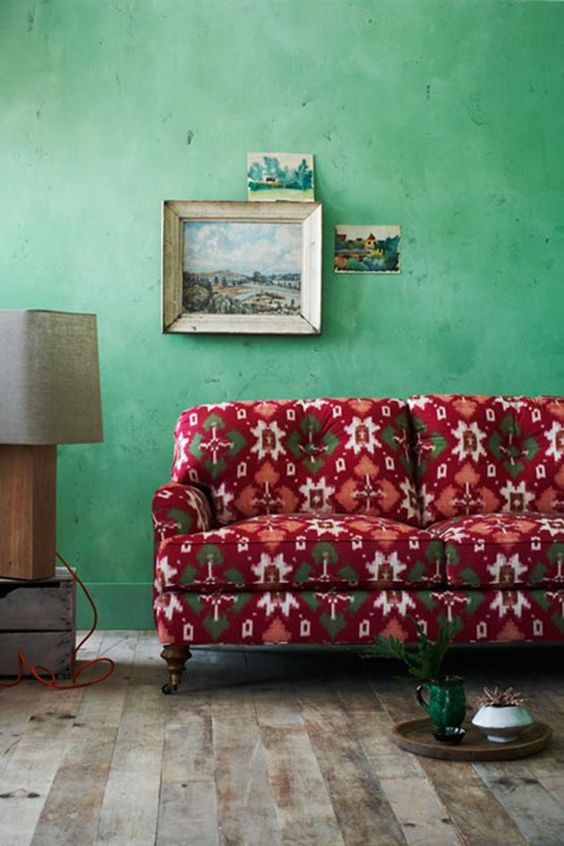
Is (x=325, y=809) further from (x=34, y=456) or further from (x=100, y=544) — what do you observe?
(x=100, y=544)

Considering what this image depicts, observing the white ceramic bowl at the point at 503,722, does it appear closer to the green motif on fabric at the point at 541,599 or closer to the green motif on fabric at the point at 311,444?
the green motif on fabric at the point at 541,599

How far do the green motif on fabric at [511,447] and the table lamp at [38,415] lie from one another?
143 cm

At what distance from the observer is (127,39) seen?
15.0 feet

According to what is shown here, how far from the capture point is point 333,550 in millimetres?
3562

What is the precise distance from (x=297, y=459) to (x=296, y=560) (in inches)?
27.3

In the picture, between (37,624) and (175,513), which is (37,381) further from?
(37,624)

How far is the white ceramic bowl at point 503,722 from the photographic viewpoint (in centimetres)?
284

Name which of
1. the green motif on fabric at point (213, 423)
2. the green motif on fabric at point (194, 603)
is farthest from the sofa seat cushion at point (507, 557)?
the green motif on fabric at point (213, 423)

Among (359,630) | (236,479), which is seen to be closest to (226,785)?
(359,630)

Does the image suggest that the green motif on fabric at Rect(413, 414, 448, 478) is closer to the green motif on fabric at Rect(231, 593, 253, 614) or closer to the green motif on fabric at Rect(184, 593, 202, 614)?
the green motif on fabric at Rect(231, 593, 253, 614)

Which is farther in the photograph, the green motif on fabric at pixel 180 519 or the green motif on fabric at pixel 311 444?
the green motif on fabric at pixel 311 444

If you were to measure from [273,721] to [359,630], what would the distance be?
0.49m

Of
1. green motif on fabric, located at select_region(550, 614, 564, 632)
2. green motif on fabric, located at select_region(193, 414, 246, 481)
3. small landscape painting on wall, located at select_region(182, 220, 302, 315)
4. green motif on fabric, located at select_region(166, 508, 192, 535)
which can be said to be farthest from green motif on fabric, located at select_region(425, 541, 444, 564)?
small landscape painting on wall, located at select_region(182, 220, 302, 315)

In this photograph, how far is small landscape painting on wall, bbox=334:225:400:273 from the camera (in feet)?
15.1
